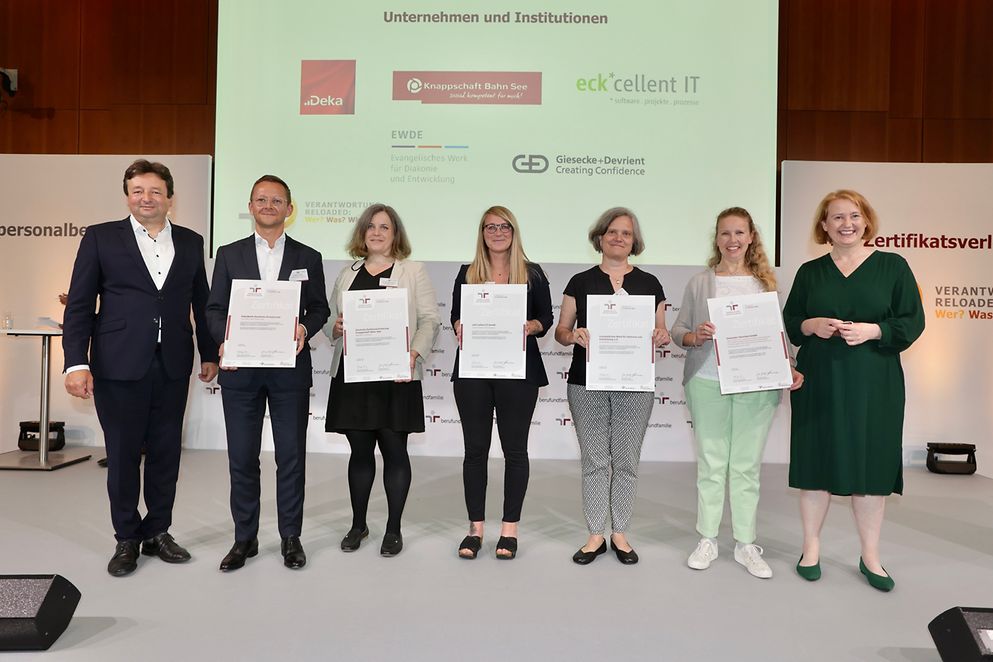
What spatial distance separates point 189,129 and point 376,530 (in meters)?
4.34

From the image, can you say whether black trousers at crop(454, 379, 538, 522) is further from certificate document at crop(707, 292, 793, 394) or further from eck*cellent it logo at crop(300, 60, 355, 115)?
eck*cellent it logo at crop(300, 60, 355, 115)

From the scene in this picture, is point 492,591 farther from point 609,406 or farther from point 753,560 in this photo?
point 753,560

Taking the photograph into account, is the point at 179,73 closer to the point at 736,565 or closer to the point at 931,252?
the point at 736,565

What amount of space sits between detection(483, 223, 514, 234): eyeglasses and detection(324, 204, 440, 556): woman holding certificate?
37cm

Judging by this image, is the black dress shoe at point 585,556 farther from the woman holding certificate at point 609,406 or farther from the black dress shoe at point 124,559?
the black dress shoe at point 124,559

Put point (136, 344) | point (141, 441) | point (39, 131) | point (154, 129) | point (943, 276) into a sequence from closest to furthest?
point (136, 344) → point (141, 441) → point (943, 276) → point (154, 129) → point (39, 131)

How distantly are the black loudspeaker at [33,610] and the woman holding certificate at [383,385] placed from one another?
1.11m

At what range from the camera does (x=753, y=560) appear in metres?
2.79

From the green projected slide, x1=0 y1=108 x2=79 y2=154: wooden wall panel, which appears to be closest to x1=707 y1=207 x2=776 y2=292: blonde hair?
the green projected slide

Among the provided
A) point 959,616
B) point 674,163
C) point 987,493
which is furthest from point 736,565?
point 674,163

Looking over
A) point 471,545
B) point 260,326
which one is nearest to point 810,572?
point 471,545

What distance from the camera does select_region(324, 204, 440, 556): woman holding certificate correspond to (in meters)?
2.90

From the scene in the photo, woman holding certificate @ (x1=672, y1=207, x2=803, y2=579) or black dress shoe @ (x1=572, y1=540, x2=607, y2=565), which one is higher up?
woman holding certificate @ (x1=672, y1=207, x2=803, y2=579)

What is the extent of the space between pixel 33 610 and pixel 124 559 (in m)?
0.69
